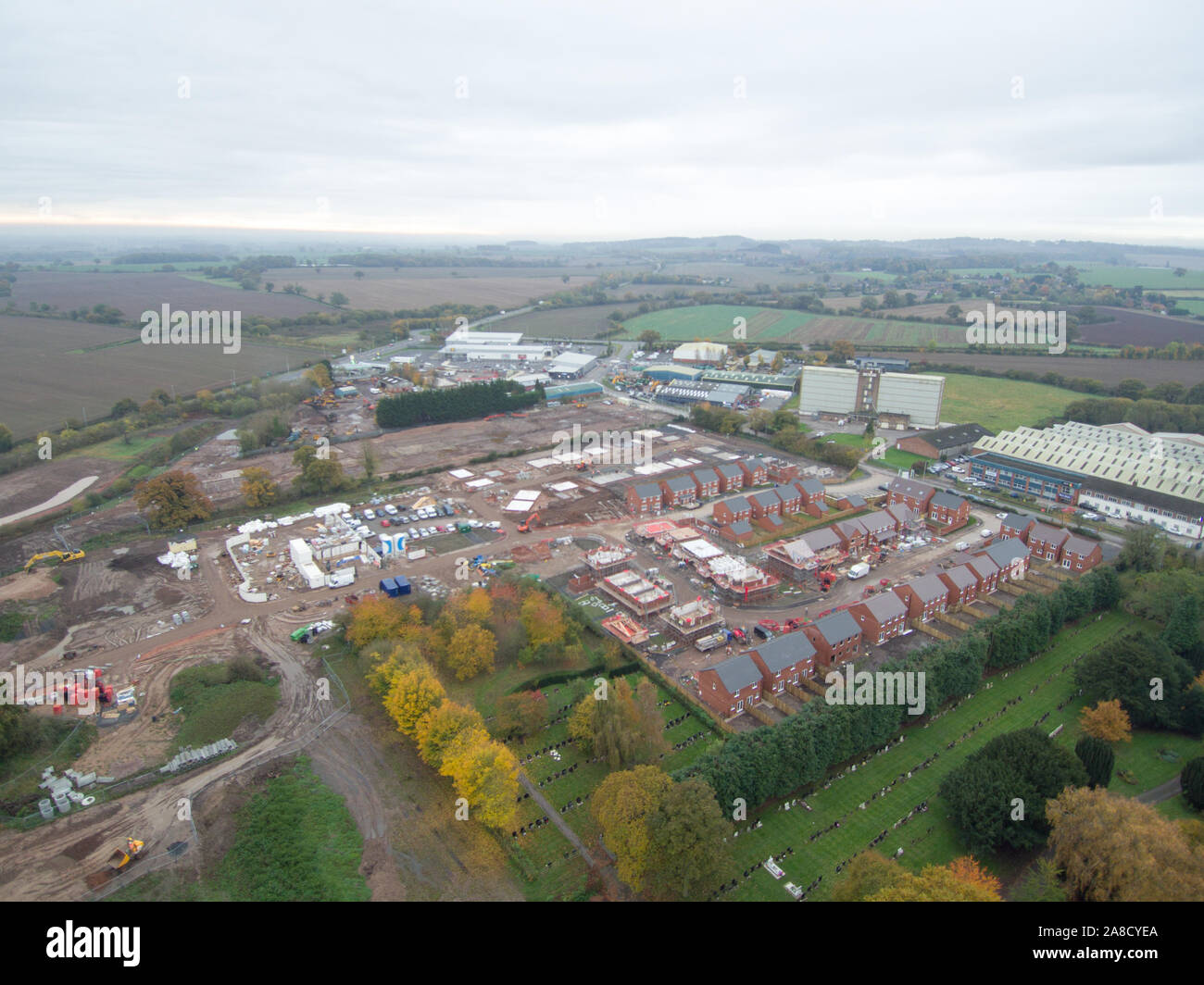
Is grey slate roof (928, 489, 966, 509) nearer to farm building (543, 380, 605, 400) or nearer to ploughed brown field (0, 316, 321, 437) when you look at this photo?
farm building (543, 380, 605, 400)

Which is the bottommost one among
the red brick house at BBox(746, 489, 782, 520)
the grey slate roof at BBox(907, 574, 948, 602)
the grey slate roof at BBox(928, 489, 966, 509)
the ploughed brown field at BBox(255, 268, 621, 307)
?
the grey slate roof at BBox(907, 574, 948, 602)

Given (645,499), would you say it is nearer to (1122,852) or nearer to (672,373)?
(1122,852)

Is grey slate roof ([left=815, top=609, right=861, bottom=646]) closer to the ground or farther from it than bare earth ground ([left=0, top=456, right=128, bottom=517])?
closer to the ground

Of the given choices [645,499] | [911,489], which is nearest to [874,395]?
[911,489]

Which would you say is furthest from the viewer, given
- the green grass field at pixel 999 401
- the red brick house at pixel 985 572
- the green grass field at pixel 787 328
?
the green grass field at pixel 787 328

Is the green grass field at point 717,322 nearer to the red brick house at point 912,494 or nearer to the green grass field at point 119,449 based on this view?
the red brick house at point 912,494

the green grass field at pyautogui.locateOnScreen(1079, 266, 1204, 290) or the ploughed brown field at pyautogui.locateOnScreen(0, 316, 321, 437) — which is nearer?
the ploughed brown field at pyautogui.locateOnScreen(0, 316, 321, 437)

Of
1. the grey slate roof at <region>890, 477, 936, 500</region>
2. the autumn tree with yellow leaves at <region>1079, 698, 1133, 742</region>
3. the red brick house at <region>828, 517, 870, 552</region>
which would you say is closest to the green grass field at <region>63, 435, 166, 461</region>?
the red brick house at <region>828, 517, 870, 552</region>

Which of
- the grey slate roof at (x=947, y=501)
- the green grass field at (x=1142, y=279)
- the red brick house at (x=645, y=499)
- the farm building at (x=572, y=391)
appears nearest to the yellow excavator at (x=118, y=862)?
the red brick house at (x=645, y=499)
